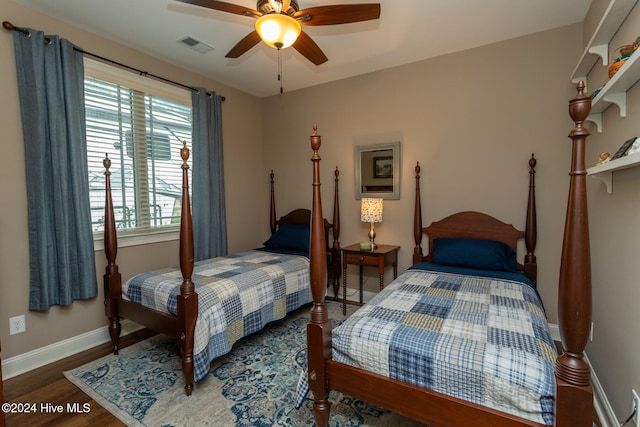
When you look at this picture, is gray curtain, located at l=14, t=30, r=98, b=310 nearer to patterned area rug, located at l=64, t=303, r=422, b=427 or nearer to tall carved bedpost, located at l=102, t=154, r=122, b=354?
tall carved bedpost, located at l=102, t=154, r=122, b=354

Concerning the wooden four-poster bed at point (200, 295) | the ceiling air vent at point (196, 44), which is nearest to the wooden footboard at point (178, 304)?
the wooden four-poster bed at point (200, 295)

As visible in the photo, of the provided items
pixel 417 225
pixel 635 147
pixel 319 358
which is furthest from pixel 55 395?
pixel 635 147

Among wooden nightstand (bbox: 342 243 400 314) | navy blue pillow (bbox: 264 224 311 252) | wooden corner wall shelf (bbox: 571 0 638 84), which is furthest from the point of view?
navy blue pillow (bbox: 264 224 311 252)

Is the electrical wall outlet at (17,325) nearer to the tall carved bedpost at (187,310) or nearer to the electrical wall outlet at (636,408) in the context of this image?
the tall carved bedpost at (187,310)

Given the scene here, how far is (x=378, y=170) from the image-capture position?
358 centimetres

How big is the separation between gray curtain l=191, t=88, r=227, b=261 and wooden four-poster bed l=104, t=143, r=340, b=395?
0.46 meters

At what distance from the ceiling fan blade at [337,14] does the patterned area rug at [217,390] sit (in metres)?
2.37

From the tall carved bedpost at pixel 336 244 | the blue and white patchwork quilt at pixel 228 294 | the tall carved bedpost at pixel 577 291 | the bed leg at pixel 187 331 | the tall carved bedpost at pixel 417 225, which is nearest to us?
the tall carved bedpost at pixel 577 291

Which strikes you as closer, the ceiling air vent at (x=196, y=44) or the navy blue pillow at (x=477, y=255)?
the navy blue pillow at (x=477, y=255)

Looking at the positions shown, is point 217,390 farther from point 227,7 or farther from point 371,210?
point 227,7

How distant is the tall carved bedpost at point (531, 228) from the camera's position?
272cm

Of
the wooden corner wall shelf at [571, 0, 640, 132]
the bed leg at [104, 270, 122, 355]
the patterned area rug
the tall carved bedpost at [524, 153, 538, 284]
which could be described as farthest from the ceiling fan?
the patterned area rug

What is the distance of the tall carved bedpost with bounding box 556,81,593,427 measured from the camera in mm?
1027

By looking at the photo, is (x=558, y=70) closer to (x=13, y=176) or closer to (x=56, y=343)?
(x=13, y=176)
